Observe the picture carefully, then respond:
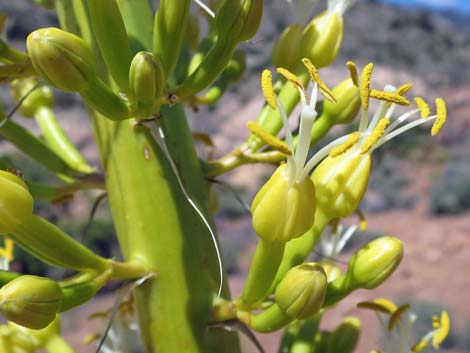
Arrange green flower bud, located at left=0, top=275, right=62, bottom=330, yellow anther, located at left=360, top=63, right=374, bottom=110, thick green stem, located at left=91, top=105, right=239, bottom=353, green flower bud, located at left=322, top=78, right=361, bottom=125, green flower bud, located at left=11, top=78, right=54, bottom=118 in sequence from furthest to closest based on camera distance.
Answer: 1. green flower bud, located at left=11, top=78, right=54, bottom=118
2. green flower bud, located at left=322, top=78, right=361, bottom=125
3. thick green stem, located at left=91, top=105, right=239, bottom=353
4. yellow anther, located at left=360, top=63, right=374, bottom=110
5. green flower bud, located at left=0, top=275, right=62, bottom=330

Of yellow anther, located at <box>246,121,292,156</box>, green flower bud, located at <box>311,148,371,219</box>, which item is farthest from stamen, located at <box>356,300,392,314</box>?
yellow anther, located at <box>246,121,292,156</box>

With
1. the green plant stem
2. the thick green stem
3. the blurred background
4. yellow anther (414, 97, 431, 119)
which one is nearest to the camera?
yellow anther (414, 97, 431, 119)

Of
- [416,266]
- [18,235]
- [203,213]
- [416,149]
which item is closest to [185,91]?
[203,213]

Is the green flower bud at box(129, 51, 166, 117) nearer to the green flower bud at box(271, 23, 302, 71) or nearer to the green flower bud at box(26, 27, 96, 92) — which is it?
the green flower bud at box(26, 27, 96, 92)

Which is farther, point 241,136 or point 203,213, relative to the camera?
point 241,136

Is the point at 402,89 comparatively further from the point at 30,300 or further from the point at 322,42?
the point at 30,300

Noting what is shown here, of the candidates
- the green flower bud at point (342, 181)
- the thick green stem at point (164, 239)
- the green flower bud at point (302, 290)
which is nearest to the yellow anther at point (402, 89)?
the green flower bud at point (342, 181)

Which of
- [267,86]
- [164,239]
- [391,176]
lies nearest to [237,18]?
[267,86]

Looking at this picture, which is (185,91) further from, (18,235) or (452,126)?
(452,126)
